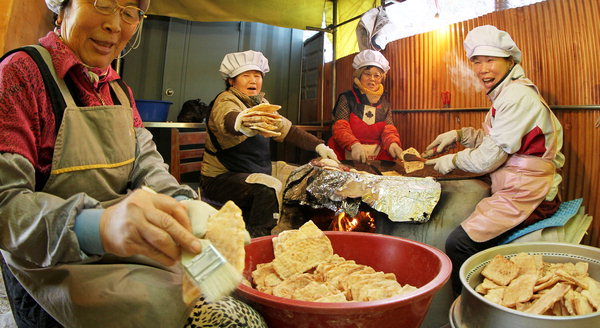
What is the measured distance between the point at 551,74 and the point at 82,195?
3.45 meters

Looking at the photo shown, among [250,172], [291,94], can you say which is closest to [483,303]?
[250,172]

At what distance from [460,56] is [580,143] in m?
1.41

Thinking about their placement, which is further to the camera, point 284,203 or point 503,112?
point 284,203

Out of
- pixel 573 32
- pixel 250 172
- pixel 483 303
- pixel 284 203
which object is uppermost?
pixel 573 32

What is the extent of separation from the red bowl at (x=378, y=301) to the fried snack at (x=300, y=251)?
126 millimetres

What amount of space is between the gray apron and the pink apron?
180 cm

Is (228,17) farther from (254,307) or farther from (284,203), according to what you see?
(254,307)

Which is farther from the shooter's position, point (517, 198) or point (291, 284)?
point (517, 198)

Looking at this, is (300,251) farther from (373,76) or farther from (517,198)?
(373,76)

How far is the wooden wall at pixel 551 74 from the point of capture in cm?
268

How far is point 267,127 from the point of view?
8.49ft

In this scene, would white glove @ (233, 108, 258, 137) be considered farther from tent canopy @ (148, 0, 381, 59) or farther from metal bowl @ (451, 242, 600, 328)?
tent canopy @ (148, 0, 381, 59)

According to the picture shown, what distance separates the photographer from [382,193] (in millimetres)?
2143

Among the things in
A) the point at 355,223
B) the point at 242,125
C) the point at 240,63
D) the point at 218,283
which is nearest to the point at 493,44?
the point at 355,223
